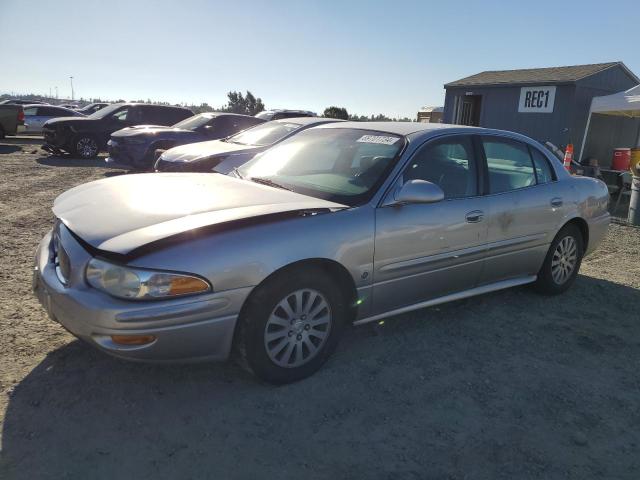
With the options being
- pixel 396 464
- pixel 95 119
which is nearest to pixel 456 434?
pixel 396 464

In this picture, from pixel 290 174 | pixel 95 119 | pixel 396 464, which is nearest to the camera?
pixel 396 464

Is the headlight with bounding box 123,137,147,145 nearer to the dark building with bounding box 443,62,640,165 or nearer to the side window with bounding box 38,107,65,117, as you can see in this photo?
the side window with bounding box 38,107,65,117

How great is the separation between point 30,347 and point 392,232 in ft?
8.14

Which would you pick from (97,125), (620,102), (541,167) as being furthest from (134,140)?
(620,102)

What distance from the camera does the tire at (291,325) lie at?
2.80 metres

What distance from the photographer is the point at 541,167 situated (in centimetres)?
456

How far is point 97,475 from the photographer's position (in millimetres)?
2240

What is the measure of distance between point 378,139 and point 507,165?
1.28m

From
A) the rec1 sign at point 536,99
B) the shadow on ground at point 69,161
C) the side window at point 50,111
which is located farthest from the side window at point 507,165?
the side window at point 50,111

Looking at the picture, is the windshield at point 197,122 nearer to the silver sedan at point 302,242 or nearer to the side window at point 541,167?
the silver sedan at point 302,242

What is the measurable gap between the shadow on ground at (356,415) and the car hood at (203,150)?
4970mm

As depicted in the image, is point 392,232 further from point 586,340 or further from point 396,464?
point 586,340

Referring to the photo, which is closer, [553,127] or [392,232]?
[392,232]

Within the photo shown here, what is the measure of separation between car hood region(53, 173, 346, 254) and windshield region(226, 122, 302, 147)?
471 cm
